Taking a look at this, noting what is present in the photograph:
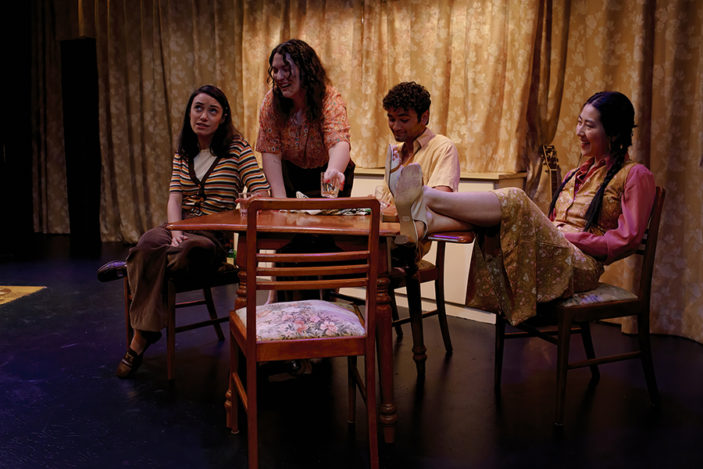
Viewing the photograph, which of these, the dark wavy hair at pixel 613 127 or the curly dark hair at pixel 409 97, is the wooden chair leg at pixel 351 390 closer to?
the dark wavy hair at pixel 613 127

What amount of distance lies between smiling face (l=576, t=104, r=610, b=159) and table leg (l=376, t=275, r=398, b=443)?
1101mm

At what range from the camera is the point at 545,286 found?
225cm

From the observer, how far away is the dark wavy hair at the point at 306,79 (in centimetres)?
260

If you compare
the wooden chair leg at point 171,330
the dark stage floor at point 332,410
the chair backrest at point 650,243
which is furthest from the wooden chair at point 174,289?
the chair backrest at point 650,243

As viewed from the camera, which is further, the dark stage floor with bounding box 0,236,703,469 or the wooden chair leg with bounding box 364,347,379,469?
the dark stage floor with bounding box 0,236,703,469

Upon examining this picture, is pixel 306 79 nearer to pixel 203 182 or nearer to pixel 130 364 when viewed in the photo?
pixel 203 182

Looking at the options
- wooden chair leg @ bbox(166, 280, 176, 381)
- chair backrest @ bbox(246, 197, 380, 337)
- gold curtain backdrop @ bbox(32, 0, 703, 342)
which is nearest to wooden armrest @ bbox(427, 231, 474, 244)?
chair backrest @ bbox(246, 197, 380, 337)

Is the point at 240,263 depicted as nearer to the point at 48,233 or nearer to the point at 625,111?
the point at 625,111

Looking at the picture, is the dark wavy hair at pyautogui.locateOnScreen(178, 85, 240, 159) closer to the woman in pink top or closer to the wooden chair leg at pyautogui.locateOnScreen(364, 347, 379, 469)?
the woman in pink top

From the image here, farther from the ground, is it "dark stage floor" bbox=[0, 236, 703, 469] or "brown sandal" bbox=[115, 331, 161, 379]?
"brown sandal" bbox=[115, 331, 161, 379]

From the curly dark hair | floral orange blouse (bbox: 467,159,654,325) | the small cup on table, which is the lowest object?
floral orange blouse (bbox: 467,159,654,325)

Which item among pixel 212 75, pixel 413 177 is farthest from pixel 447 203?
pixel 212 75

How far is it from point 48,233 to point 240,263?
19.3 ft

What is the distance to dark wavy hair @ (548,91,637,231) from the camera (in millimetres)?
2393
